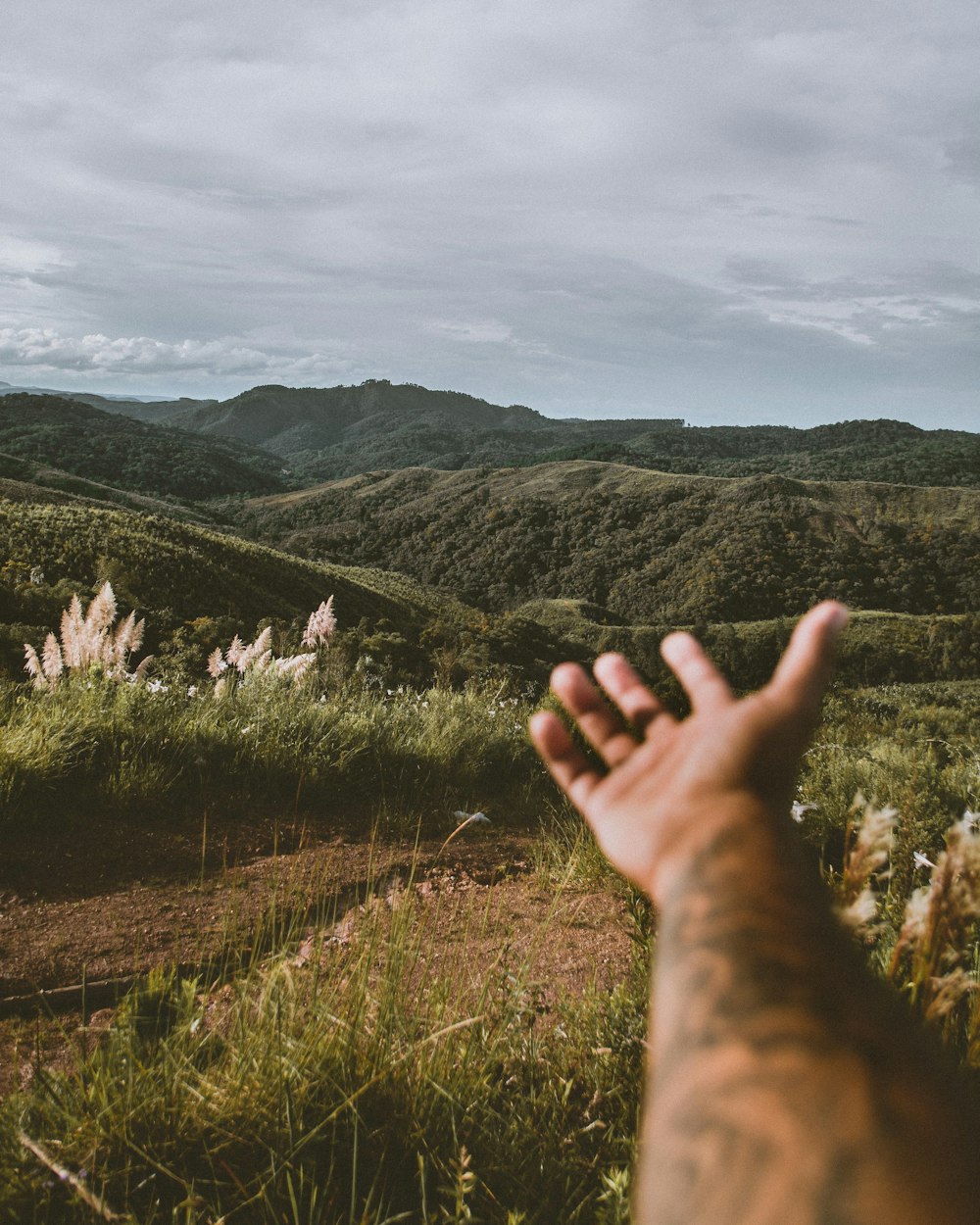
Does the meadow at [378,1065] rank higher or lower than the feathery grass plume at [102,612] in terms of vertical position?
lower

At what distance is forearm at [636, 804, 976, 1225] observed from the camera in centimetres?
67

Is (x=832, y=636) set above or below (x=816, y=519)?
below

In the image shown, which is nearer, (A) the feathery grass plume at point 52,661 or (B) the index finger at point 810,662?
(B) the index finger at point 810,662

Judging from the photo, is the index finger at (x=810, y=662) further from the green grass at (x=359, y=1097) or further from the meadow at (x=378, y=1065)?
the green grass at (x=359, y=1097)

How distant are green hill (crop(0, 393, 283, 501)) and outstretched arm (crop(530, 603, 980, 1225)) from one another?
377 ft

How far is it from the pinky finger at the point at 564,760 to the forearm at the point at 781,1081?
351 millimetres

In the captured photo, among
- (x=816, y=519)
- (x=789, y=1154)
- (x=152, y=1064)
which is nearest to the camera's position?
(x=789, y=1154)

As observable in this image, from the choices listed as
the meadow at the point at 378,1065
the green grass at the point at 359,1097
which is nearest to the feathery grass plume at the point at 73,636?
the meadow at the point at 378,1065

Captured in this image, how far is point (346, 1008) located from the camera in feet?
7.07

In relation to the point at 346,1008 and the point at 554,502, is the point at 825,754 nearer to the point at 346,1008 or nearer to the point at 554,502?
the point at 346,1008

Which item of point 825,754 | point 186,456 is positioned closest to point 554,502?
point 186,456

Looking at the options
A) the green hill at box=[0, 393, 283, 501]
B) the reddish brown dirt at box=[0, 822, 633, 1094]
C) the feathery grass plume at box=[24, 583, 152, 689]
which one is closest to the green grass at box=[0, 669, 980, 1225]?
the reddish brown dirt at box=[0, 822, 633, 1094]

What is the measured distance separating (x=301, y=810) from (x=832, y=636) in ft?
14.1

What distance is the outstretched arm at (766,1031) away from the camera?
68 cm
